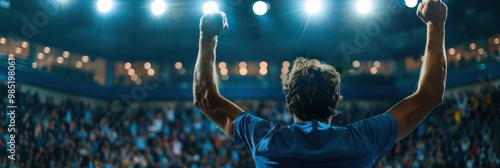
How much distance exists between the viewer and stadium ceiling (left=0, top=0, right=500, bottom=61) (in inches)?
594

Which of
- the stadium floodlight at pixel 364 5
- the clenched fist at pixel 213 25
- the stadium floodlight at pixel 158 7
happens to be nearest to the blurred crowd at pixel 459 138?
the stadium floodlight at pixel 364 5

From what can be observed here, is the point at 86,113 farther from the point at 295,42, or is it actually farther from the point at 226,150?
the point at 295,42

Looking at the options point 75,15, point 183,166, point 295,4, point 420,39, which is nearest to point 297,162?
point 183,166

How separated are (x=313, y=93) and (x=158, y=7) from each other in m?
14.1

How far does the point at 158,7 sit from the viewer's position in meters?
14.9

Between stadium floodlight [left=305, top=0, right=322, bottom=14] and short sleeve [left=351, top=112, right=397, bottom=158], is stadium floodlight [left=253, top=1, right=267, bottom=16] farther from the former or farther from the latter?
short sleeve [left=351, top=112, right=397, bottom=158]

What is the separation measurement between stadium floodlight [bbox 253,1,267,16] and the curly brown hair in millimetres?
14051

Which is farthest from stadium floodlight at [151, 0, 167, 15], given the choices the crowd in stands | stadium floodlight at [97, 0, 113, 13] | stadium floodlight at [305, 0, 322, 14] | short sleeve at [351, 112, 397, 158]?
short sleeve at [351, 112, 397, 158]

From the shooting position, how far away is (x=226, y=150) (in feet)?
44.5

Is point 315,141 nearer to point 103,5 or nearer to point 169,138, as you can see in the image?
point 169,138

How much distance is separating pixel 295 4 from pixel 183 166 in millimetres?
6369

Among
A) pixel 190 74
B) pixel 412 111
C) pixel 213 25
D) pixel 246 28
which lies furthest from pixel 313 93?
pixel 190 74

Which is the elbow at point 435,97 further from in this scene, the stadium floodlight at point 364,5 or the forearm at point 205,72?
the stadium floodlight at point 364,5

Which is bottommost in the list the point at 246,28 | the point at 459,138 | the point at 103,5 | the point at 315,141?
the point at 459,138
